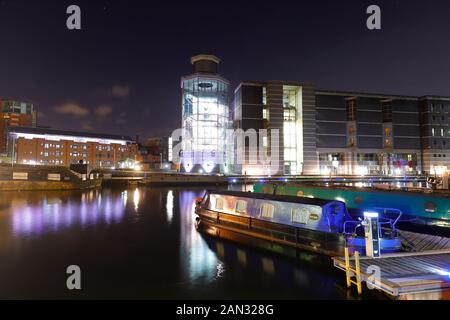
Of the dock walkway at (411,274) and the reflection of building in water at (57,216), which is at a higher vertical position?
the dock walkway at (411,274)

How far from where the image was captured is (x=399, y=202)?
71.6ft

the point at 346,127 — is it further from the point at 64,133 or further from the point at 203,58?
the point at 64,133

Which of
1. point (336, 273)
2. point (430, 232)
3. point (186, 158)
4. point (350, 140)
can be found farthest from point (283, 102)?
point (336, 273)

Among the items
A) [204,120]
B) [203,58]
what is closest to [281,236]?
[204,120]

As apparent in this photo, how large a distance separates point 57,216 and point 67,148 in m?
103

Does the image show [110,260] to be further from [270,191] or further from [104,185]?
[104,185]

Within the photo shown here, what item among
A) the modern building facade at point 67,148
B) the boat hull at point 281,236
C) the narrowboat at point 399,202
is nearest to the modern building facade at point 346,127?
the narrowboat at point 399,202

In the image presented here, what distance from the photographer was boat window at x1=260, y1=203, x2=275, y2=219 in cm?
1759

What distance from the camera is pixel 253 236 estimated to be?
716 inches

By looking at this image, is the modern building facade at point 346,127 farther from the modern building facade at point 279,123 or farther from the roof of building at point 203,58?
the roof of building at point 203,58

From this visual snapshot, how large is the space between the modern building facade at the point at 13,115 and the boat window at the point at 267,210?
15735 cm

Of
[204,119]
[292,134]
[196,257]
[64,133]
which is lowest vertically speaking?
[196,257]

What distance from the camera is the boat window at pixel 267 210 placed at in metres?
17.6
